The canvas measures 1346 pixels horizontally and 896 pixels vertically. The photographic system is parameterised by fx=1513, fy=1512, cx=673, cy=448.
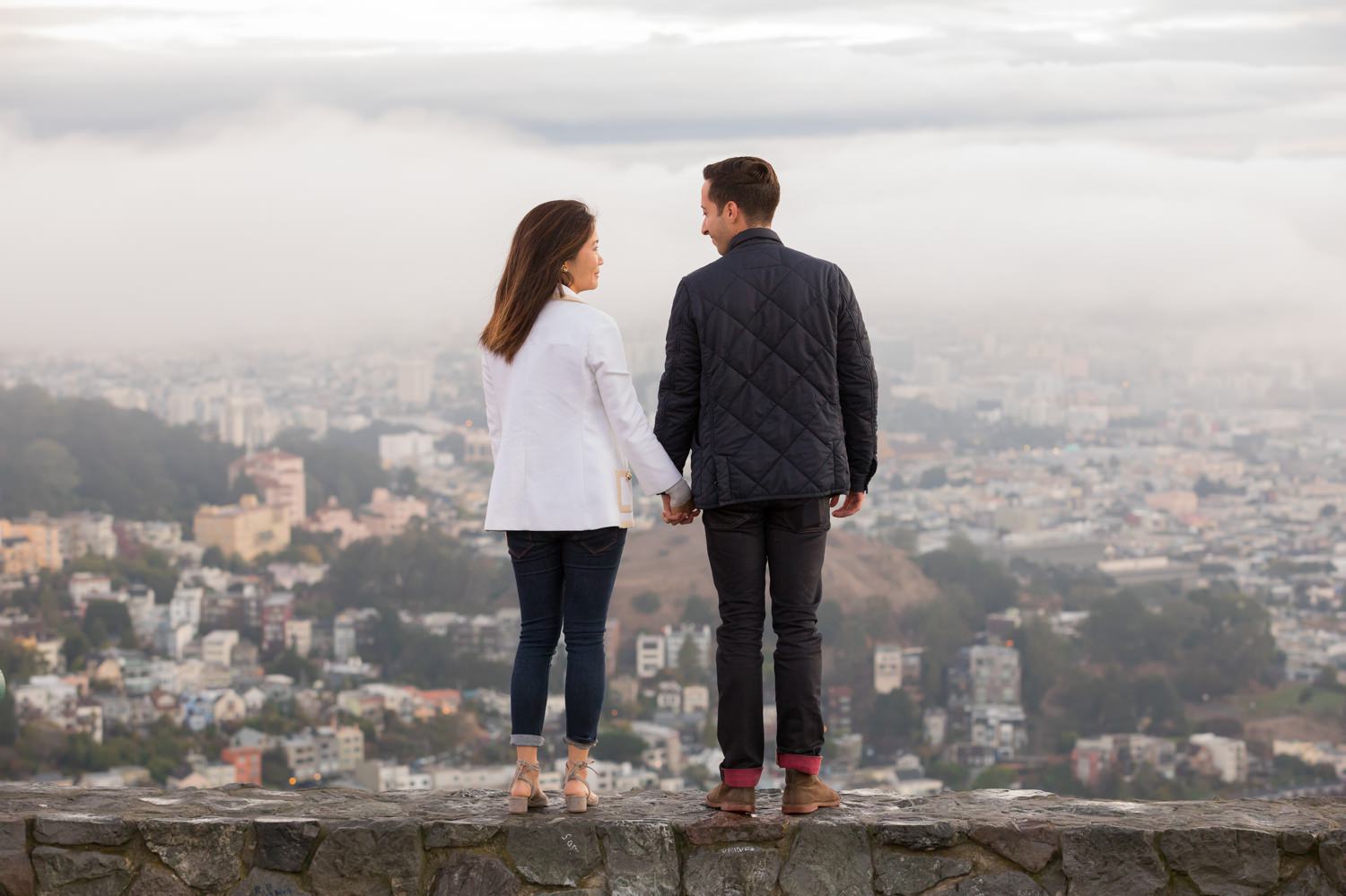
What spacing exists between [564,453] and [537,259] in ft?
1.42

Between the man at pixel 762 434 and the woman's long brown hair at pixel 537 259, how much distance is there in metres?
0.27

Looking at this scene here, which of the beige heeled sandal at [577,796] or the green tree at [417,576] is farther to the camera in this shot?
the green tree at [417,576]

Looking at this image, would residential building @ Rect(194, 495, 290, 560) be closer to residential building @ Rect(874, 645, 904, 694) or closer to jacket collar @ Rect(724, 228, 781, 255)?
residential building @ Rect(874, 645, 904, 694)

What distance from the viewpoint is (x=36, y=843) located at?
3453 millimetres

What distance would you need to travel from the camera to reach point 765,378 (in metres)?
3.25

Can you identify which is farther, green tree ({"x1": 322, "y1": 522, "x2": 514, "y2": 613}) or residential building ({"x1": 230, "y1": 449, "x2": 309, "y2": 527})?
residential building ({"x1": 230, "y1": 449, "x2": 309, "y2": 527})

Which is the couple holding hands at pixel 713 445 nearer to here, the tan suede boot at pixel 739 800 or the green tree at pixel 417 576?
the tan suede boot at pixel 739 800

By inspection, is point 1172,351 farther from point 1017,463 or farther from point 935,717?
point 935,717

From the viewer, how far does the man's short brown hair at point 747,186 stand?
10.9 ft

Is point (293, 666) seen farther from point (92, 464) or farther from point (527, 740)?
point (527, 740)

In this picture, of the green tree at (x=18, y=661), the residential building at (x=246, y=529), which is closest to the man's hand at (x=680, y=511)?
the green tree at (x=18, y=661)

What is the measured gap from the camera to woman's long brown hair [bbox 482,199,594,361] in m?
3.32

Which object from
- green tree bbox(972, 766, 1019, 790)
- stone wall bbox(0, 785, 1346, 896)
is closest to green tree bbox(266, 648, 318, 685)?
green tree bbox(972, 766, 1019, 790)

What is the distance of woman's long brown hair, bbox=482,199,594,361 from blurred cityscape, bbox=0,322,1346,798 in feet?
66.0
